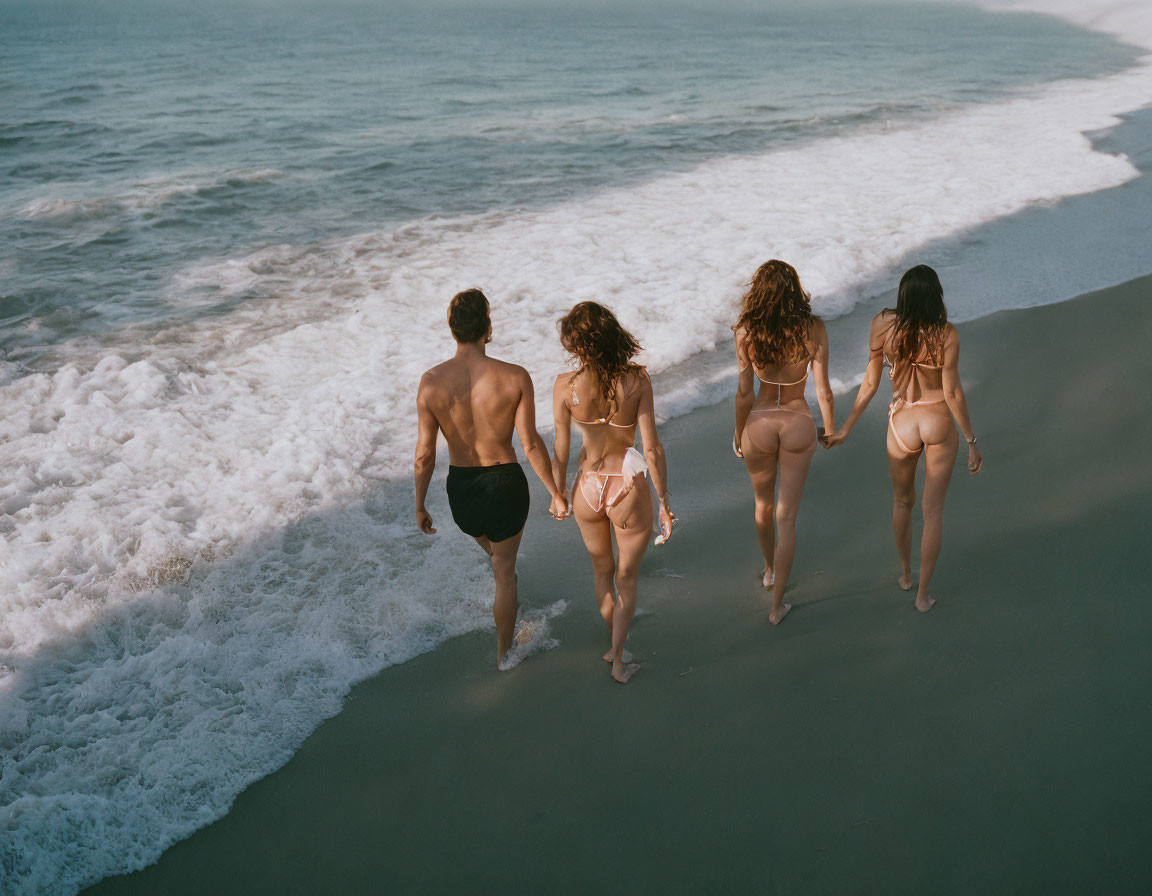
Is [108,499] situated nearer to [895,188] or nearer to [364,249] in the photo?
[364,249]

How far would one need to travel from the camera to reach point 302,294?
9977 mm

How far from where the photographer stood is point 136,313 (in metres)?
9.44

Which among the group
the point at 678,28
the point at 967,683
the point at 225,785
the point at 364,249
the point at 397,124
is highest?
the point at 678,28

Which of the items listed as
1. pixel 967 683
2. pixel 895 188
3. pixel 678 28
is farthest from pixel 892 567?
pixel 678 28

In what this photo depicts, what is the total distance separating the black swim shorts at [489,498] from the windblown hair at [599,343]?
641mm

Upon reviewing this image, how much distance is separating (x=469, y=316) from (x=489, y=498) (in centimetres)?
85

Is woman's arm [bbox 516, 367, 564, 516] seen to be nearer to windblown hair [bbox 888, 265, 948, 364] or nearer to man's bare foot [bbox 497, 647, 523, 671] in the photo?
man's bare foot [bbox 497, 647, 523, 671]

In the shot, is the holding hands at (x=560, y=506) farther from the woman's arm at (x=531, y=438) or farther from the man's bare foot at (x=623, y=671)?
the man's bare foot at (x=623, y=671)

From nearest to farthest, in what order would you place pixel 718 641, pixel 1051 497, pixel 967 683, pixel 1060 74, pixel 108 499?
pixel 967 683 < pixel 718 641 < pixel 1051 497 < pixel 108 499 < pixel 1060 74

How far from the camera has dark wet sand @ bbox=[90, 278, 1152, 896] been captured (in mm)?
3328

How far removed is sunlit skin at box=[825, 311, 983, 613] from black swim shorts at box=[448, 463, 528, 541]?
5.14ft

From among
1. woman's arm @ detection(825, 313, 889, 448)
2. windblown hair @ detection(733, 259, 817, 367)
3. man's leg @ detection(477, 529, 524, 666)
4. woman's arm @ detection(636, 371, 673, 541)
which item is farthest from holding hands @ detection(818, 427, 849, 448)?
man's leg @ detection(477, 529, 524, 666)

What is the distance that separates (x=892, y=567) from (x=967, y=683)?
39.1 inches

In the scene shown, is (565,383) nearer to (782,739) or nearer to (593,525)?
(593,525)
